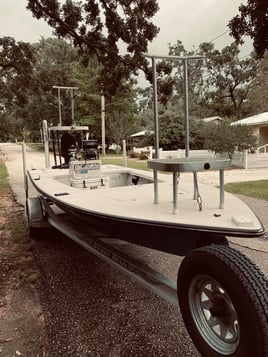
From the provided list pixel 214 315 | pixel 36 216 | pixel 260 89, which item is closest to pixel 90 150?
pixel 36 216

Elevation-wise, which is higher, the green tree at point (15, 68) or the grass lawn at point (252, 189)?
the green tree at point (15, 68)

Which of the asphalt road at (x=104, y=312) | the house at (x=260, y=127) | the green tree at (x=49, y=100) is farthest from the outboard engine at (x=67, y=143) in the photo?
the green tree at (x=49, y=100)

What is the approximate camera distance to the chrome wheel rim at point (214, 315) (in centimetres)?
176

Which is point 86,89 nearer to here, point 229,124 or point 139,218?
point 229,124

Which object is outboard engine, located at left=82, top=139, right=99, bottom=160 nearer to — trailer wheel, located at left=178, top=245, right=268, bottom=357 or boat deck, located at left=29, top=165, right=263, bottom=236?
boat deck, located at left=29, top=165, right=263, bottom=236

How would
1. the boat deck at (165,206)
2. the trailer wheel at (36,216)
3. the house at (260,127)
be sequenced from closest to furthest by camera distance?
the boat deck at (165,206), the trailer wheel at (36,216), the house at (260,127)

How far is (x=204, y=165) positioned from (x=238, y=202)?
668 mm

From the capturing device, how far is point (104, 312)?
271cm

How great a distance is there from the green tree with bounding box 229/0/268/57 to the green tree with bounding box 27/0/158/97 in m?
1.69

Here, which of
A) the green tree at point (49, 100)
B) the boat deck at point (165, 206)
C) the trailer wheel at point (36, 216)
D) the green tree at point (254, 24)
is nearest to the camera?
the boat deck at point (165, 206)

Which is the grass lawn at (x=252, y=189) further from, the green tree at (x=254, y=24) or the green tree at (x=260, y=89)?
the green tree at (x=260, y=89)

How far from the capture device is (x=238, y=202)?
252 centimetres

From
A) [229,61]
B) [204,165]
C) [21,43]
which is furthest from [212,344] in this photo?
[229,61]

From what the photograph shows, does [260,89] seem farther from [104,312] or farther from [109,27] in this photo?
[104,312]
